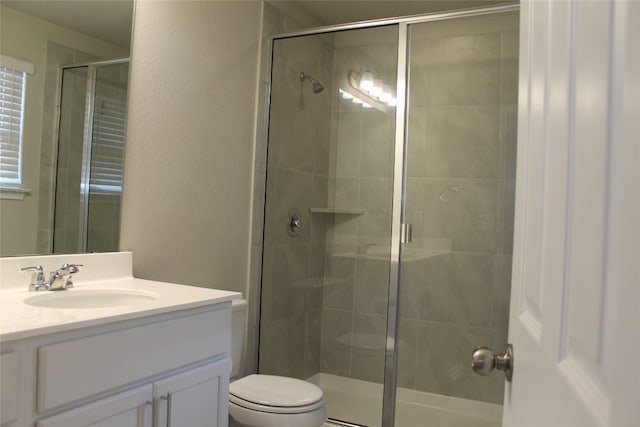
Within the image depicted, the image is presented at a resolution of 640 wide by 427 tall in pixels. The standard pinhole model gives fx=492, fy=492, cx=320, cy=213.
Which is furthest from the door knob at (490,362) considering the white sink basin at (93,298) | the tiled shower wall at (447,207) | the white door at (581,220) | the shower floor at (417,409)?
the shower floor at (417,409)

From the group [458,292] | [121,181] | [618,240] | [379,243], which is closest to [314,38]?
[379,243]

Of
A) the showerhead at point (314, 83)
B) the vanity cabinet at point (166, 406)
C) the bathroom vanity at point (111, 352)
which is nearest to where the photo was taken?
the bathroom vanity at point (111, 352)

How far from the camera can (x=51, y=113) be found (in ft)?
5.47

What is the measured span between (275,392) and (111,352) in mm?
1024

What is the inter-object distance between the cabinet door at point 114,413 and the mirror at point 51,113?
2.16ft

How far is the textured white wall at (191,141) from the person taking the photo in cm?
202

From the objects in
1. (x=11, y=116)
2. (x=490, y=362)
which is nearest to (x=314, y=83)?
(x=11, y=116)

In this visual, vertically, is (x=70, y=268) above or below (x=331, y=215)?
below

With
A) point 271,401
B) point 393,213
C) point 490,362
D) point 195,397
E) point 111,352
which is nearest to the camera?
point 490,362

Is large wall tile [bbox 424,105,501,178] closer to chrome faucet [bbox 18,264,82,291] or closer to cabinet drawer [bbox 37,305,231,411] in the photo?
cabinet drawer [bbox 37,305,231,411]

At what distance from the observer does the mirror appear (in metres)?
1.59

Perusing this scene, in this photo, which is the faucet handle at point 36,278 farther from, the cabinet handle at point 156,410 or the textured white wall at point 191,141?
the cabinet handle at point 156,410

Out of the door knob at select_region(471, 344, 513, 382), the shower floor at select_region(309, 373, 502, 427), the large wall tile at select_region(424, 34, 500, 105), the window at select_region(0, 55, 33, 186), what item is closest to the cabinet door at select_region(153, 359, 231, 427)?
the window at select_region(0, 55, 33, 186)

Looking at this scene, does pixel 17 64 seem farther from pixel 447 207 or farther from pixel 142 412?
pixel 447 207
